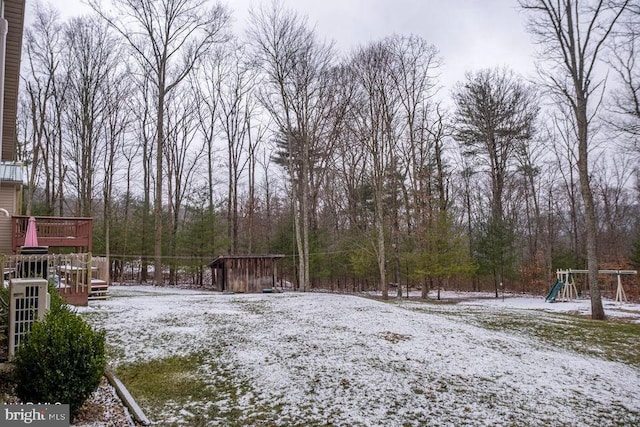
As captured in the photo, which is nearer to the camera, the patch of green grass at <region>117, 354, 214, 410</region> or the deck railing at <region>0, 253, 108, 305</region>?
the patch of green grass at <region>117, 354, 214, 410</region>

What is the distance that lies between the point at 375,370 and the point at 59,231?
1172cm

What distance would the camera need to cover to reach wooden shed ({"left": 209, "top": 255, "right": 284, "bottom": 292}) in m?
18.6

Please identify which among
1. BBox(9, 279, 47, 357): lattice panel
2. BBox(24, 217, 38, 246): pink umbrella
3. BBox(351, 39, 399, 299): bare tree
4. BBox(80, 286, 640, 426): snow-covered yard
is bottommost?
BBox(80, 286, 640, 426): snow-covered yard

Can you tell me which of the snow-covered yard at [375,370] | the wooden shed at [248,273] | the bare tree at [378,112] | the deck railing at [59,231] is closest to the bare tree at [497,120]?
the bare tree at [378,112]

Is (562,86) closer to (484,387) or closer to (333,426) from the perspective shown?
(484,387)

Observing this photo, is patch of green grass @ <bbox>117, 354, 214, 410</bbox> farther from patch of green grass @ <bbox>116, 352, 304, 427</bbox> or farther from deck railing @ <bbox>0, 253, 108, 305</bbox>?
deck railing @ <bbox>0, 253, 108, 305</bbox>

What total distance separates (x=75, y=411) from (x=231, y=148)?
2458cm

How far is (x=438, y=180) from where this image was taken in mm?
23219

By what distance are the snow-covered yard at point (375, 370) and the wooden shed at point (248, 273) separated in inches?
371

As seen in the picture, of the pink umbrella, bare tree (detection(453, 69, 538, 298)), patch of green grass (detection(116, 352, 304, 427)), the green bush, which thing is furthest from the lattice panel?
bare tree (detection(453, 69, 538, 298))

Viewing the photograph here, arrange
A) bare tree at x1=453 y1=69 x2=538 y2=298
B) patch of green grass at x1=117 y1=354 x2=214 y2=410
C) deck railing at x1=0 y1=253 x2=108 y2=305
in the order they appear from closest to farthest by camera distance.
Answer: patch of green grass at x1=117 y1=354 x2=214 y2=410 < deck railing at x1=0 y1=253 x2=108 y2=305 < bare tree at x1=453 y1=69 x2=538 y2=298

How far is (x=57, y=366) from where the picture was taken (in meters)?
3.63

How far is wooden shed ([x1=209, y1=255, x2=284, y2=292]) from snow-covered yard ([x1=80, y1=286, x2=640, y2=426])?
943 centimetres

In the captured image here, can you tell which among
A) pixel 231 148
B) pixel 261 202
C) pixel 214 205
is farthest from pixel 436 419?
pixel 261 202
